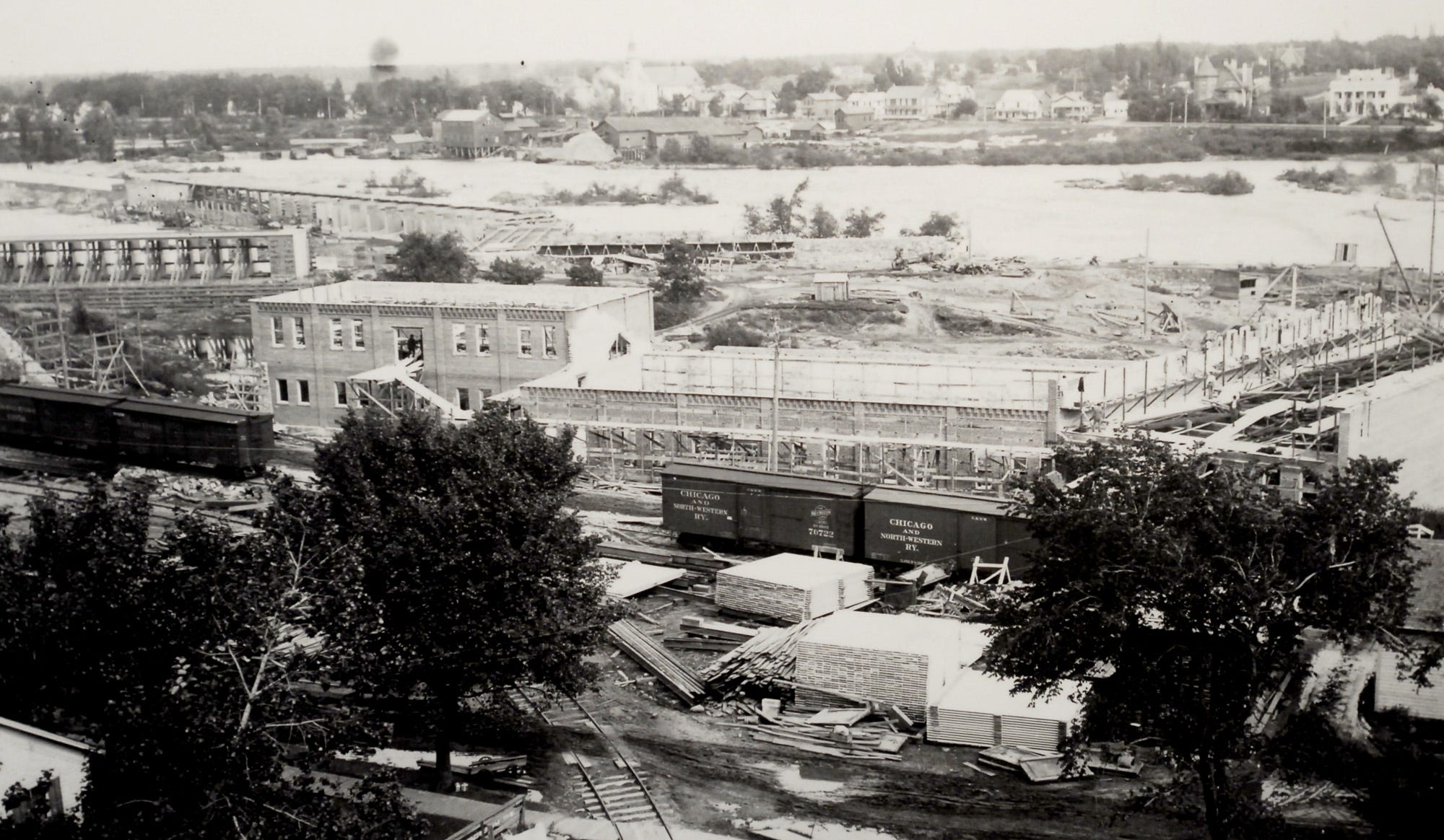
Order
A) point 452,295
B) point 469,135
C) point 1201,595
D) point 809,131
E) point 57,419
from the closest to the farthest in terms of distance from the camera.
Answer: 1. point 1201,595
2. point 57,419
3. point 452,295
4. point 809,131
5. point 469,135

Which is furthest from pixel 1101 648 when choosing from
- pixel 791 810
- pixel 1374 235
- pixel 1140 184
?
pixel 1140 184

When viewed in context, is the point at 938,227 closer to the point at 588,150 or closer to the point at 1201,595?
the point at 588,150

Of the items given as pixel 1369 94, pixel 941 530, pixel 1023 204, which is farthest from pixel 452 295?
pixel 1023 204

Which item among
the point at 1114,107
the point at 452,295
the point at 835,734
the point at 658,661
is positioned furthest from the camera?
the point at 1114,107

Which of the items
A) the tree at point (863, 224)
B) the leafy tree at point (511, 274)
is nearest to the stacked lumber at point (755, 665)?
the leafy tree at point (511, 274)

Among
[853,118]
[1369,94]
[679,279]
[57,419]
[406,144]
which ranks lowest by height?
[57,419]

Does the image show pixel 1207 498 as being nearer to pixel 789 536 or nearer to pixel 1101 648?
pixel 1101 648

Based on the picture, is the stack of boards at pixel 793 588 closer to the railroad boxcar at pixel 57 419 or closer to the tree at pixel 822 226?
the railroad boxcar at pixel 57 419
